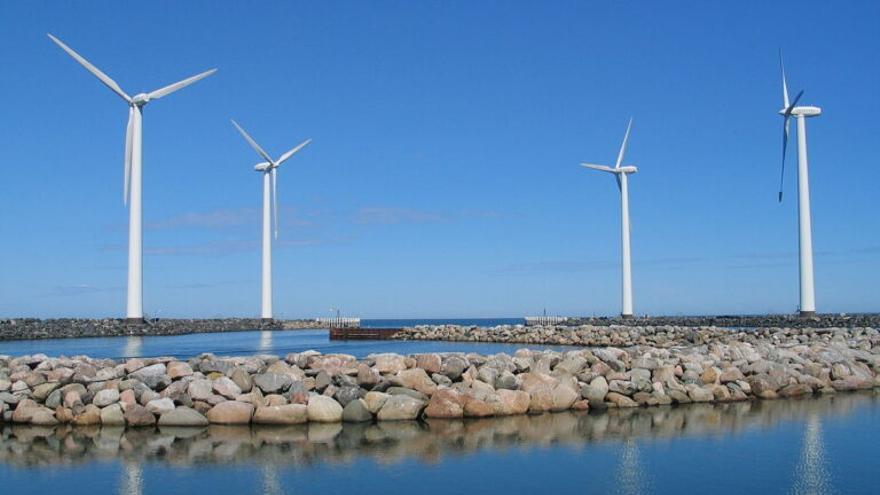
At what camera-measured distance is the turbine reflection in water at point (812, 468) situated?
31.4 ft

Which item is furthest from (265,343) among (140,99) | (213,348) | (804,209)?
(804,209)

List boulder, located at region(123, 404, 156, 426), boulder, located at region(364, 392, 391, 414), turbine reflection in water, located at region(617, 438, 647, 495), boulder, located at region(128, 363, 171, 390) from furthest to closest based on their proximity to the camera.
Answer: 1. boulder, located at region(128, 363, 171, 390)
2. boulder, located at region(364, 392, 391, 414)
3. boulder, located at region(123, 404, 156, 426)
4. turbine reflection in water, located at region(617, 438, 647, 495)

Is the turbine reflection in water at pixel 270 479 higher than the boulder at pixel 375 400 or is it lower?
lower

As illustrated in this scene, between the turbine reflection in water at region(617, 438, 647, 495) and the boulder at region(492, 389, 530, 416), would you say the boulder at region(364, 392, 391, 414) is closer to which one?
the boulder at region(492, 389, 530, 416)

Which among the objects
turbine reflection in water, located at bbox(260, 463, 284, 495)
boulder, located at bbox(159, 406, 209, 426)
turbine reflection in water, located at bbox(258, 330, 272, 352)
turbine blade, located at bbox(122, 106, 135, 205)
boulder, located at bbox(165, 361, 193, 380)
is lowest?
turbine reflection in water, located at bbox(258, 330, 272, 352)

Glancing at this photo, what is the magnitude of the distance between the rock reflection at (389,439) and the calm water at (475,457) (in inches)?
1.1

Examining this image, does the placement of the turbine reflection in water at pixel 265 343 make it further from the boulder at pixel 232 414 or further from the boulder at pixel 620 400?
the boulder at pixel 620 400

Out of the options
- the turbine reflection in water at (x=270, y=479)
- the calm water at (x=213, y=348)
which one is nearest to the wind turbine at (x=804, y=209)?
the calm water at (x=213, y=348)

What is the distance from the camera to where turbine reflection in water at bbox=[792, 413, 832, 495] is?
377 inches

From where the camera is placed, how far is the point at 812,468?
35.1 feet

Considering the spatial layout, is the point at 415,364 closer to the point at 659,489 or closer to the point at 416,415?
the point at 416,415

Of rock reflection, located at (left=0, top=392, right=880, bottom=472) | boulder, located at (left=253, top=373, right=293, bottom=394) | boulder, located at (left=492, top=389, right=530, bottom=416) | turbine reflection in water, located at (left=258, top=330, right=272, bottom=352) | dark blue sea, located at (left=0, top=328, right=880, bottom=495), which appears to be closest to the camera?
dark blue sea, located at (left=0, top=328, right=880, bottom=495)

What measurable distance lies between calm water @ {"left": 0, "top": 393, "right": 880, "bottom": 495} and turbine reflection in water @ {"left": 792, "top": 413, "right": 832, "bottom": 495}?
0.02m

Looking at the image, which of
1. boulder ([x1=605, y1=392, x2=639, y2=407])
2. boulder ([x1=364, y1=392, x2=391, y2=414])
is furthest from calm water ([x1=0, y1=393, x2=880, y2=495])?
boulder ([x1=605, y1=392, x2=639, y2=407])
